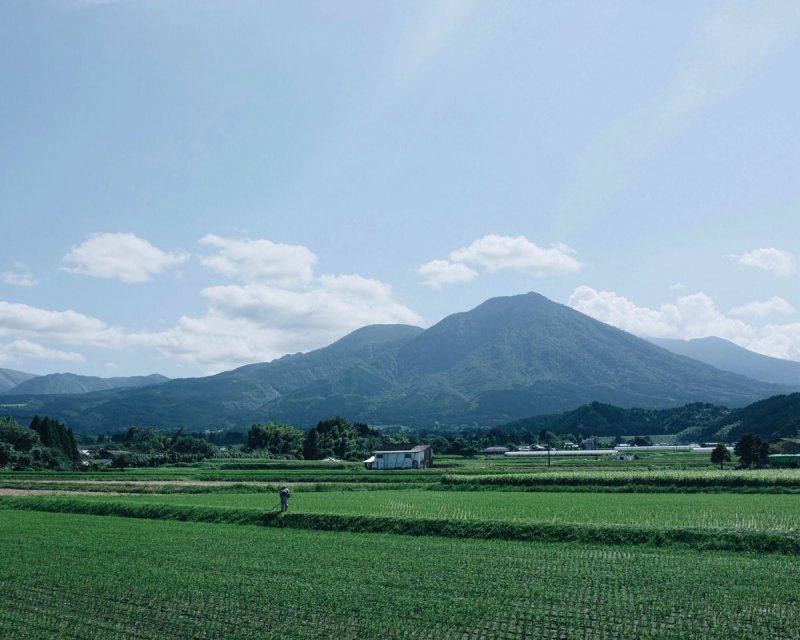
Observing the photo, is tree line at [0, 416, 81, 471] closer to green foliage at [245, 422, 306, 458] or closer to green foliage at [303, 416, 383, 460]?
green foliage at [303, 416, 383, 460]

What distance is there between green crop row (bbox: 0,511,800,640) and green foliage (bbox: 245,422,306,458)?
343 ft

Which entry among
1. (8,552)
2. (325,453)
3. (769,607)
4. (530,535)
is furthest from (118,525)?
(325,453)

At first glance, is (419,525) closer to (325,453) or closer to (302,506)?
(302,506)

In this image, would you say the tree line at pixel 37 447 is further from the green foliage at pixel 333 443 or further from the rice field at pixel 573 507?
the rice field at pixel 573 507

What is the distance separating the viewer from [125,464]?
3917 inches

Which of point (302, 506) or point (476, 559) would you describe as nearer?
point (476, 559)

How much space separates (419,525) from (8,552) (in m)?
15.6

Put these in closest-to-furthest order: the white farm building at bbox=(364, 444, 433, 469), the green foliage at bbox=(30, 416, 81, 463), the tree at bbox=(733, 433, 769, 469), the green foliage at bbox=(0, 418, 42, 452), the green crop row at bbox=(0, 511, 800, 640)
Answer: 1. the green crop row at bbox=(0, 511, 800, 640)
2. the tree at bbox=(733, 433, 769, 469)
3. the white farm building at bbox=(364, 444, 433, 469)
4. the green foliage at bbox=(0, 418, 42, 452)
5. the green foliage at bbox=(30, 416, 81, 463)

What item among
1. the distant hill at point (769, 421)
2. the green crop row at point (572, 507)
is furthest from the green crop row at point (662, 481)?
the distant hill at point (769, 421)

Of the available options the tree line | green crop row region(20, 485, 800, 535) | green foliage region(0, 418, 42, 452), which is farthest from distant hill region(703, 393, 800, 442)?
green foliage region(0, 418, 42, 452)

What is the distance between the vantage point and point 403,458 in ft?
298

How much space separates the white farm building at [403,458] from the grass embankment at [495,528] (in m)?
54.8

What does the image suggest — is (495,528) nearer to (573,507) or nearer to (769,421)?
(573,507)

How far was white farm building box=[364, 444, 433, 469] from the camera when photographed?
295 feet
